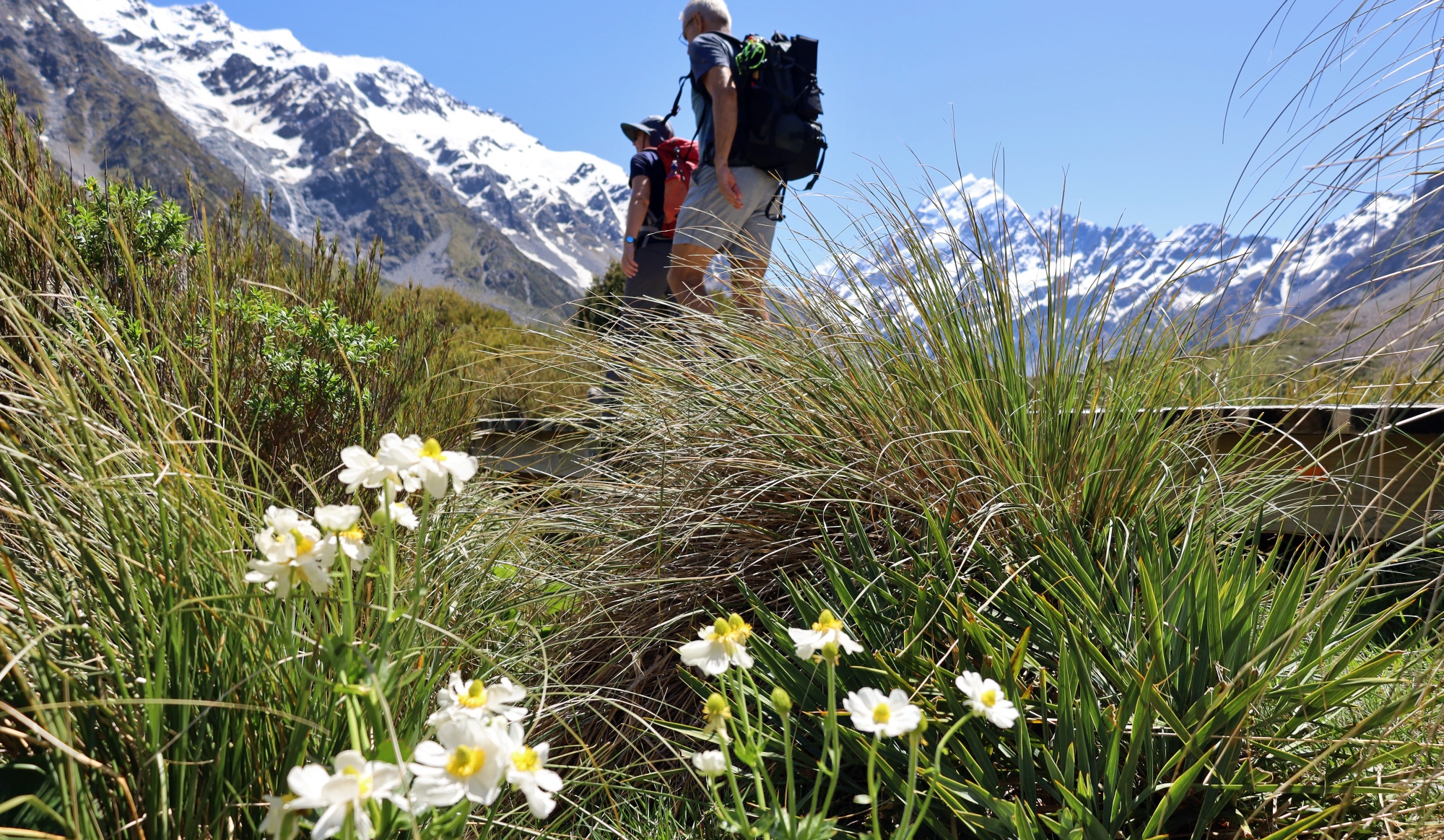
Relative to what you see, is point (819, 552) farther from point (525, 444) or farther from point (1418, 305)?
point (525, 444)

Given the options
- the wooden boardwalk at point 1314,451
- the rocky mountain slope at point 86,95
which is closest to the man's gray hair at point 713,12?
the wooden boardwalk at point 1314,451

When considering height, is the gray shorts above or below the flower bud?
above

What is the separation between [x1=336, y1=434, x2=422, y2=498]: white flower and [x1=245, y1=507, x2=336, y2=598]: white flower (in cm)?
7

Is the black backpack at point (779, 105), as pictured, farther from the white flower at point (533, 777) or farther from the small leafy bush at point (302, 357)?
the white flower at point (533, 777)

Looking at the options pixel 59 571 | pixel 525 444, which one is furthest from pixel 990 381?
pixel 525 444

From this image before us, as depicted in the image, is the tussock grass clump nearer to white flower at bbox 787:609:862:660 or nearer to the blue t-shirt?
white flower at bbox 787:609:862:660

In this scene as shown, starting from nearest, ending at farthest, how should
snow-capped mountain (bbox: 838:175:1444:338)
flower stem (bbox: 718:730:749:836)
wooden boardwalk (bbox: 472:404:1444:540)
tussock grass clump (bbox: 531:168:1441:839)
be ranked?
flower stem (bbox: 718:730:749:836), tussock grass clump (bbox: 531:168:1441:839), snow-capped mountain (bbox: 838:175:1444:338), wooden boardwalk (bbox: 472:404:1444:540)

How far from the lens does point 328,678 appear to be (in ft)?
2.88

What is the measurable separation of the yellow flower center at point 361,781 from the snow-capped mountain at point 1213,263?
1300 mm

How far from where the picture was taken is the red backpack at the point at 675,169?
407cm

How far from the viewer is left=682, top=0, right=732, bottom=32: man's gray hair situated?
3.36 m

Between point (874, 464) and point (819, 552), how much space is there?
1.22 feet

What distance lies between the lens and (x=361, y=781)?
2.04 ft

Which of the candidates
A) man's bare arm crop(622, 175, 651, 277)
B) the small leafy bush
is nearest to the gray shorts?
man's bare arm crop(622, 175, 651, 277)
